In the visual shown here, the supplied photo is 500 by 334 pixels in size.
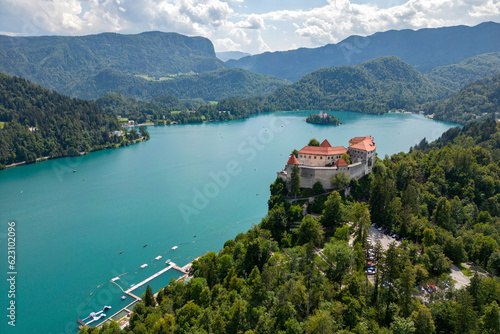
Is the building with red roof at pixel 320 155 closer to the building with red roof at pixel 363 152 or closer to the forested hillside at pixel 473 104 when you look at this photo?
the building with red roof at pixel 363 152

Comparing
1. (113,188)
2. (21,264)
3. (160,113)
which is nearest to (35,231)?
(21,264)

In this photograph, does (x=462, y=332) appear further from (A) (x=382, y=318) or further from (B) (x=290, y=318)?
(B) (x=290, y=318)

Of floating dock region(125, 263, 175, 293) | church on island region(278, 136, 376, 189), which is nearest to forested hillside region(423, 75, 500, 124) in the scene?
church on island region(278, 136, 376, 189)

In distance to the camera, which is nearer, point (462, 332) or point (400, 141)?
point (462, 332)

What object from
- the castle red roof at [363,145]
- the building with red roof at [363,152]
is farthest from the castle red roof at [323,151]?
the castle red roof at [363,145]

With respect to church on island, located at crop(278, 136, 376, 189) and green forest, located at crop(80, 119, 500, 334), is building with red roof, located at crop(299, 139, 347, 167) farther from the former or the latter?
green forest, located at crop(80, 119, 500, 334)
